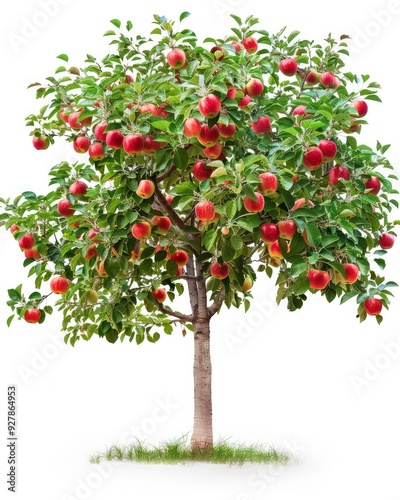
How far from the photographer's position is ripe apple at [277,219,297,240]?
211 inches

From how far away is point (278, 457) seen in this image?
7207 mm

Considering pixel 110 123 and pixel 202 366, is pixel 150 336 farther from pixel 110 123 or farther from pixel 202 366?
pixel 110 123

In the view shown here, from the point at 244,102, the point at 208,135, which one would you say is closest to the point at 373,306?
the point at 244,102

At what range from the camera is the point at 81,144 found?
6359 millimetres

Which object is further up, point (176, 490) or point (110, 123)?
point (110, 123)

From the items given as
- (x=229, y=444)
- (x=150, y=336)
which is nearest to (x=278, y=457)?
(x=229, y=444)

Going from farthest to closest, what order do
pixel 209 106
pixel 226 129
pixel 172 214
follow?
pixel 172 214
pixel 226 129
pixel 209 106

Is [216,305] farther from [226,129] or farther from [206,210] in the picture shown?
[226,129]

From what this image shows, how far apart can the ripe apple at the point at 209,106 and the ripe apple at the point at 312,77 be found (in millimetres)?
2167

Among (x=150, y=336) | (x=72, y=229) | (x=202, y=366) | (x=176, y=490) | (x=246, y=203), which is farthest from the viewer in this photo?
(x=150, y=336)

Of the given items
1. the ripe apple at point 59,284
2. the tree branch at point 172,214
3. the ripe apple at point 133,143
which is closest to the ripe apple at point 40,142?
the ripe apple at point 59,284

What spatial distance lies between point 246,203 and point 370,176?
1588 mm

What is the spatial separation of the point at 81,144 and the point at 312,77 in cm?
218

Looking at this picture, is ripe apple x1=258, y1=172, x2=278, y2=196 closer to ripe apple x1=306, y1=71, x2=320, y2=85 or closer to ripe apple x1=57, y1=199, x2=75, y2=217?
ripe apple x1=57, y1=199, x2=75, y2=217
